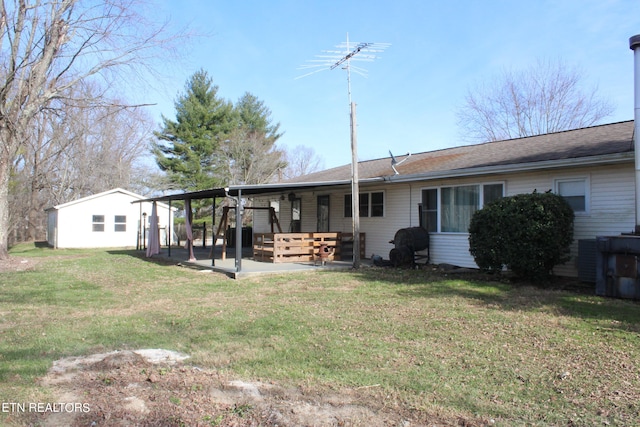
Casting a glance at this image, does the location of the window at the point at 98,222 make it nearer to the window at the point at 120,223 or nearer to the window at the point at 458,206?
the window at the point at 120,223

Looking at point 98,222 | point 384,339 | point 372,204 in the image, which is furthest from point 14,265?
point 384,339

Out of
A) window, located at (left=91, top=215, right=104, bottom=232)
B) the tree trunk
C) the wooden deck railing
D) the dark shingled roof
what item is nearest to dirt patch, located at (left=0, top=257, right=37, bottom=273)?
the tree trunk

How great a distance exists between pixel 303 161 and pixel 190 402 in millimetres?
41517

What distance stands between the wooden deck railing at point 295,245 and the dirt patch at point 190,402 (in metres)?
8.77

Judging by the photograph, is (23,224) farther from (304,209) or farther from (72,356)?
(72,356)

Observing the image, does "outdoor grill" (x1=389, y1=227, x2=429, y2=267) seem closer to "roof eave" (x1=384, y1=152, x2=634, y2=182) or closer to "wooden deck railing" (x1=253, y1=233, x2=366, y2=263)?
"roof eave" (x1=384, y1=152, x2=634, y2=182)

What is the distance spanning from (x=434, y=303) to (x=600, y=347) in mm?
2610

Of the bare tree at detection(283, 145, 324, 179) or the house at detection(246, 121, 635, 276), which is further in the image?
the bare tree at detection(283, 145, 324, 179)

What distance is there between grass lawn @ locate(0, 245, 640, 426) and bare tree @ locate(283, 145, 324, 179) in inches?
1351

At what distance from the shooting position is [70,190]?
32656 millimetres

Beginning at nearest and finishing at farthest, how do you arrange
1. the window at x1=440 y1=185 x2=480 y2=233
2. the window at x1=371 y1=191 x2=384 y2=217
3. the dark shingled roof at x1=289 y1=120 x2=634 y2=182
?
1. the dark shingled roof at x1=289 y1=120 x2=634 y2=182
2. the window at x1=440 y1=185 x2=480 y2=233
3. the window at x1=371 y1=191 x2=384 y2=217

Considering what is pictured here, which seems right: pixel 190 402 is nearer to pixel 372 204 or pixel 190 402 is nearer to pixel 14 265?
pixel 372 204

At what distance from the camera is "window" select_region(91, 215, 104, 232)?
925 inches

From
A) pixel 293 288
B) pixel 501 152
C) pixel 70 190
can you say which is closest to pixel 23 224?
pixel 70 190
